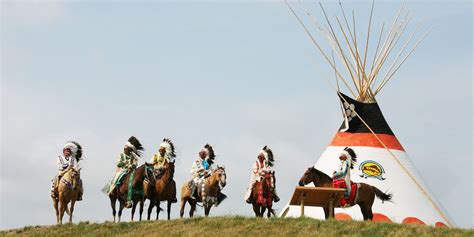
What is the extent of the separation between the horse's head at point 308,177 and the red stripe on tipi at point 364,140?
16.7ft

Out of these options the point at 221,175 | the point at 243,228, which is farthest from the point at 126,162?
the point at 243,228

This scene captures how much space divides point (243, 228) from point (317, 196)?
2532mm

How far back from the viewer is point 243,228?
21.5 m

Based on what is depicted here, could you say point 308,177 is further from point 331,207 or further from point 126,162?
point 126,162

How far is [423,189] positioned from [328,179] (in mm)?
5300

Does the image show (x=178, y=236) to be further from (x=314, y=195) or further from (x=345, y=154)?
(x=345, y=154)

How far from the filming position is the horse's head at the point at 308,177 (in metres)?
23.4

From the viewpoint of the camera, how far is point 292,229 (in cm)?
2117

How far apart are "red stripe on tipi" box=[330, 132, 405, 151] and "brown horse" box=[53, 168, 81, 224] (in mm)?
9084

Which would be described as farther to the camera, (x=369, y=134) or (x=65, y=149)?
(x=369, y=134)

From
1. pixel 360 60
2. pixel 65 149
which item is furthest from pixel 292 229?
pixel 360 60

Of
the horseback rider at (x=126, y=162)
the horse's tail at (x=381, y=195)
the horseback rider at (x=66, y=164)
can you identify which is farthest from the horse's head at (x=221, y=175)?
the horse's tail at (x=381, y=195)

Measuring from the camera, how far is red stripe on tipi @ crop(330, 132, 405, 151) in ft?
93.4

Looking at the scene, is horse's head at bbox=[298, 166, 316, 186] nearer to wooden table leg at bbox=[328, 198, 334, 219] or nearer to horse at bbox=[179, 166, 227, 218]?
wooden table leg at bbox=[328, 198, 334, 219]
